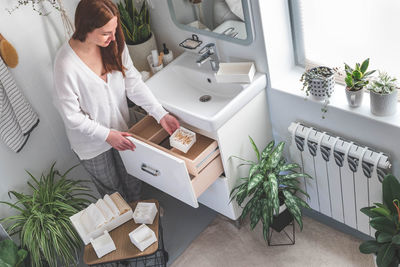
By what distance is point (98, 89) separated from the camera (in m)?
2.36

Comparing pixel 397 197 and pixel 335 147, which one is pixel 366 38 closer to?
pixel 335 147

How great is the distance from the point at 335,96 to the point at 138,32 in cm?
112

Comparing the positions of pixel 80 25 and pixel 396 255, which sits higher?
pixel 80 25

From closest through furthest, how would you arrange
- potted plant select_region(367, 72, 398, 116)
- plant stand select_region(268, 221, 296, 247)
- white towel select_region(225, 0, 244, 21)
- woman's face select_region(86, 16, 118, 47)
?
potted plant select_region(367, 72, 398, 116), woman's face select_region(86, 16, 118, 47), white towel select_region(225, 0, 244, 21), plant stand select_region(268, 221, 296, 247)

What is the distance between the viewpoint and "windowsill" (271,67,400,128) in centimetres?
208

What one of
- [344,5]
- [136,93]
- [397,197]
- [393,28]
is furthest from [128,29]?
[397,197]

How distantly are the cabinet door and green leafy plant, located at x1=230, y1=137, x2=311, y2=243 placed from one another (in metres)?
0.29

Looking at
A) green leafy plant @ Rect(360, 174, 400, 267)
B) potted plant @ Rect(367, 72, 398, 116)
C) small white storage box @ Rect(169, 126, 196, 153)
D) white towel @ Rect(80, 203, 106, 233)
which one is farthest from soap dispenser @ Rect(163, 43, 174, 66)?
green leafy plant @ Rect(360, 174, 400, 267)

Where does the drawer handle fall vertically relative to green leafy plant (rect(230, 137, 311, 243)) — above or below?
above

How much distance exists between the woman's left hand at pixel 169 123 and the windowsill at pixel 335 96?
49cm

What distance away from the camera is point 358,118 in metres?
2.16

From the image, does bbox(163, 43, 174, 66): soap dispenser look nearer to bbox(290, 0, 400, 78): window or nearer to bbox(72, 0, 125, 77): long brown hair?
bbox(72, 0, 125, 77): long brown hair

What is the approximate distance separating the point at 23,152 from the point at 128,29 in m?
0.85

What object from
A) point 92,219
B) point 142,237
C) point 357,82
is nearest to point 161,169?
point 142,237
